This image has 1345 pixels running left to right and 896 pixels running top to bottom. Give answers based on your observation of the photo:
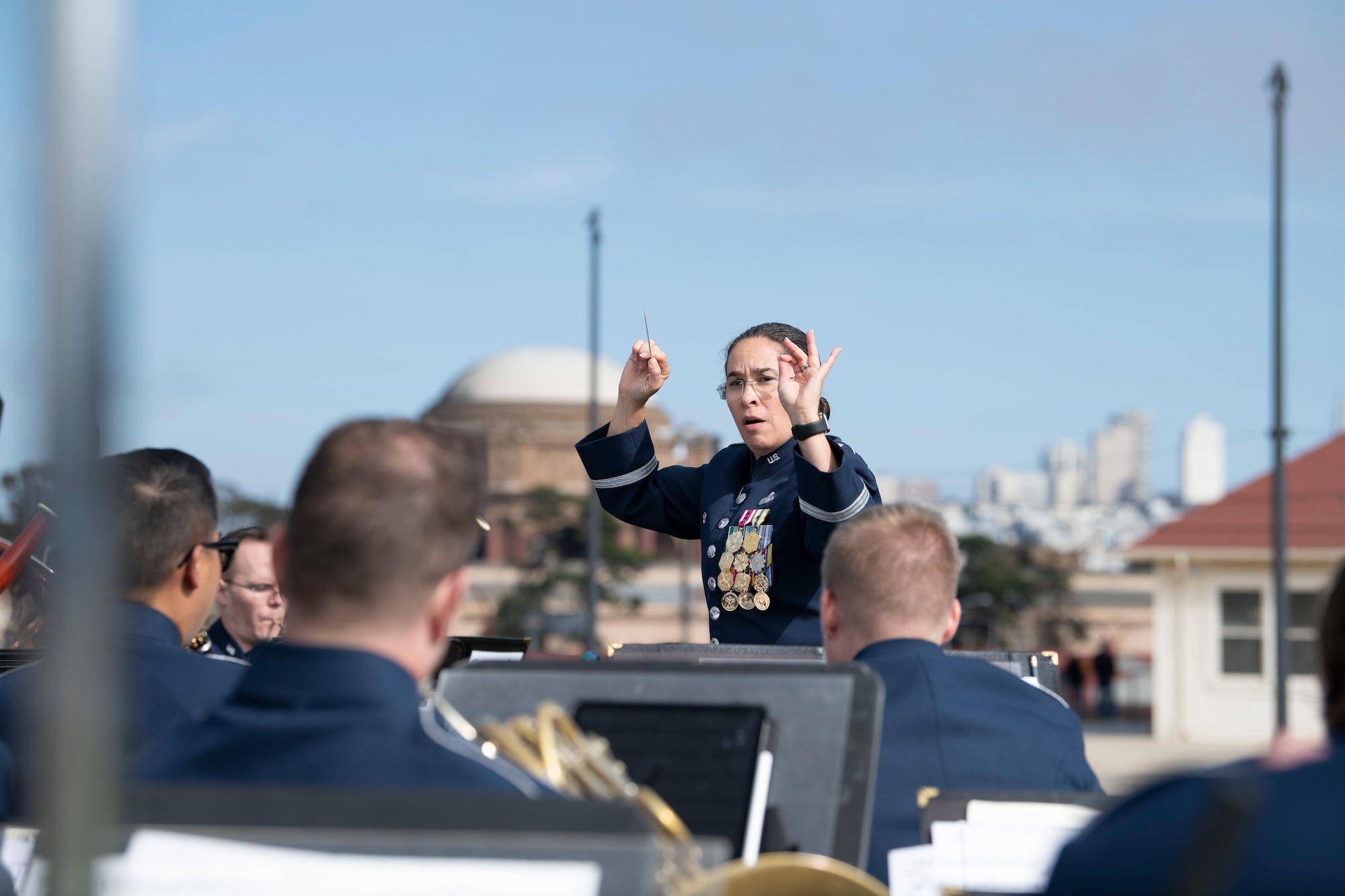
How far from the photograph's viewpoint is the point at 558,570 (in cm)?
5147

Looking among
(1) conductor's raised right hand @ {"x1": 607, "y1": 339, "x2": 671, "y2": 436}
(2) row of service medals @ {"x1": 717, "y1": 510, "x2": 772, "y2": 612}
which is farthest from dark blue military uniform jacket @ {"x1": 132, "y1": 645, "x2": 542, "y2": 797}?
(1) conductor's raised right hand @ {"x1": 607, "y1": 339, "x2": 671, "y2": 436}

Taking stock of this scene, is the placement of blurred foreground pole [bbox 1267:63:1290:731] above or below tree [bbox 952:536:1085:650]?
above

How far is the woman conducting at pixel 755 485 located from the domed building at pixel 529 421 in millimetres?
53833

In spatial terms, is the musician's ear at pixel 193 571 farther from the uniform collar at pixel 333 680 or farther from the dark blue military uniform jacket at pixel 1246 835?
the dark blue military uniform jacket at pixel 1246 835

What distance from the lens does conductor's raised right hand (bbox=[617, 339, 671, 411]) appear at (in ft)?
17.1

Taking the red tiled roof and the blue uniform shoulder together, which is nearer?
the blue uniform shoulder

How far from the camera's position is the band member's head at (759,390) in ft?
15.6

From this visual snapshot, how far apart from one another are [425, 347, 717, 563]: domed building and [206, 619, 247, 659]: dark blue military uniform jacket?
53313mm

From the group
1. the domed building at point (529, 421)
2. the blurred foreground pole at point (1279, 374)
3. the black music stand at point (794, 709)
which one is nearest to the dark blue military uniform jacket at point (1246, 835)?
the black music stand at point (794, 709)

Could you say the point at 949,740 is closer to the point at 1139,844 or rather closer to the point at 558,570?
the point at 1139,844

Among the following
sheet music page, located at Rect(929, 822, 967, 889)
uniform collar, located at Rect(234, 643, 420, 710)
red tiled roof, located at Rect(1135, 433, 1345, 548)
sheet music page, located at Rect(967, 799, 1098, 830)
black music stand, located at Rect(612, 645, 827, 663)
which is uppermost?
uniform collar, located at Rect(234, 643, 420, 710)

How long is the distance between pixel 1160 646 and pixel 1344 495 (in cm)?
590

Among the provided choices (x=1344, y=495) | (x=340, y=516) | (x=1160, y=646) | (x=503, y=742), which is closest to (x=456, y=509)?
(x=340, y=516)

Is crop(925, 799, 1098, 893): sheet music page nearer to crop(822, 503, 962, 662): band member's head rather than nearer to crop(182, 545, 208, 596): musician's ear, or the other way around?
crop(822, 503, 962, 662): band member's head
